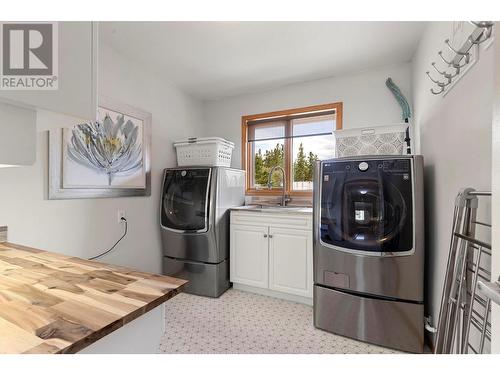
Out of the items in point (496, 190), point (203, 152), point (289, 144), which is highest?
point (289, 144)

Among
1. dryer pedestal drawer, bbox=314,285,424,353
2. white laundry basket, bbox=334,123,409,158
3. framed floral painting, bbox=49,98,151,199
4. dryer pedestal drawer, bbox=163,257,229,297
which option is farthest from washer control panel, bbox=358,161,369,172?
framed floral painting, bbox=49,98,151,199

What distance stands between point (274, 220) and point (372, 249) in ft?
3.12

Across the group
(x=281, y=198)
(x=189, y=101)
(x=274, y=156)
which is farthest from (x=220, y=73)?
(x=281, y=198)

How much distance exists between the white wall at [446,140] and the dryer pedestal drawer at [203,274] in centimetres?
178

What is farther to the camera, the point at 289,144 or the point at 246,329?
the point at 289,144

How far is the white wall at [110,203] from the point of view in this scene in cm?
169

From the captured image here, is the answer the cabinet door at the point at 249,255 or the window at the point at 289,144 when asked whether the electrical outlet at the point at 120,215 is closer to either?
the cabinet door at the point at 249,255

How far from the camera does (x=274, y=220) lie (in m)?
2.44

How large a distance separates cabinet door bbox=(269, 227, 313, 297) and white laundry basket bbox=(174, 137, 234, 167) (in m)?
0.99

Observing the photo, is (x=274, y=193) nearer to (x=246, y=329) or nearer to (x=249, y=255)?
(x=249, y=255)

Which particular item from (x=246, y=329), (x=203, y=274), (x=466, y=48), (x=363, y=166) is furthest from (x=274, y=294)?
(x=466, y=48)

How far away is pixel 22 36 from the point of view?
57 centimetres

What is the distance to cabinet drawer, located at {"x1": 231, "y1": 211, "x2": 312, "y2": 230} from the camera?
7.57ft

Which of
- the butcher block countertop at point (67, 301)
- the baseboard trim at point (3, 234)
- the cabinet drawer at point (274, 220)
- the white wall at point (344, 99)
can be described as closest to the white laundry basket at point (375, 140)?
the white wall at point (344, 99)
